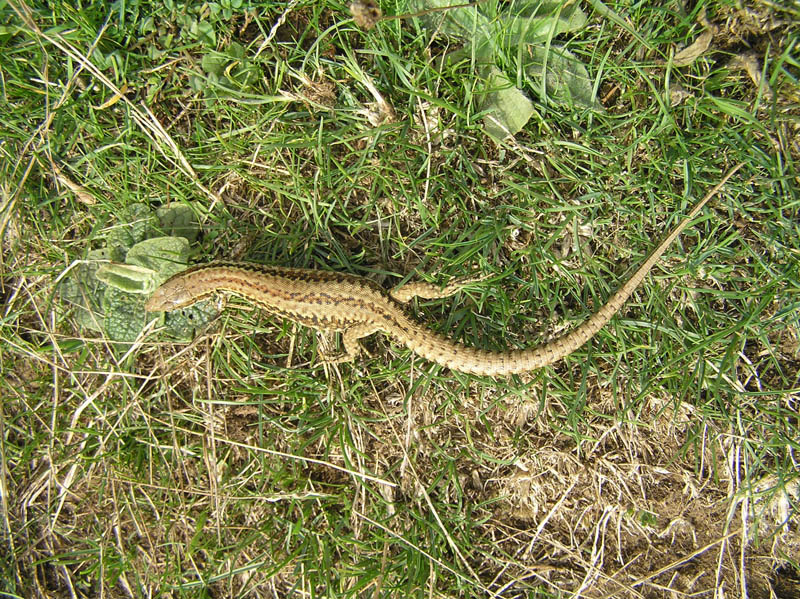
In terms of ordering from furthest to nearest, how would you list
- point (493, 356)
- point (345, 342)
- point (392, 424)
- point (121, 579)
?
point (121, 579) → point (392, 424) → point (345, 342) → point (493, 356)

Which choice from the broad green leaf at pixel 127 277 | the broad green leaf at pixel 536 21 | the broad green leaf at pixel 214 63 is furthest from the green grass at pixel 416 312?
the broad green leaf at pixel 127 277

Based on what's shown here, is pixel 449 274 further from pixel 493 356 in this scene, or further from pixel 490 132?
pixel 490 132

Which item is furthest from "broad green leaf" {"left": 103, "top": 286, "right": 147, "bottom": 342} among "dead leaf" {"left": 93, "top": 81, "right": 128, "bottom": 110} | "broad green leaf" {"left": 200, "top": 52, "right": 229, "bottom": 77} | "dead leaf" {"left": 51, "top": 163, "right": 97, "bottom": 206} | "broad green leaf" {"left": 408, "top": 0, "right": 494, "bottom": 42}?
"broad green leaf" {"left": 408, "top": 0, "right": 494, "bottom": 42}

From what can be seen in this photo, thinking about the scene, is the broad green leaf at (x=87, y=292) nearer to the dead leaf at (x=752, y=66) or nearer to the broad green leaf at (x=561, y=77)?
the broad green leaf at (x=561, y=77)

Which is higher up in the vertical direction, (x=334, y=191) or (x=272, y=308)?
(x=334, y=191)

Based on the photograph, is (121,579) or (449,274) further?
(121,579)

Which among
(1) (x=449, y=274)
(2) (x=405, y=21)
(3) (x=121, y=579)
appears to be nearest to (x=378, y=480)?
(1) (x=449, y=274)

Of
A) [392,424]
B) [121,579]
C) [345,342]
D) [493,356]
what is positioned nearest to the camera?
[493,356]
